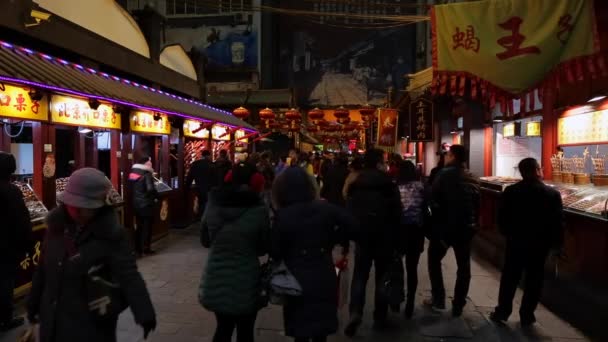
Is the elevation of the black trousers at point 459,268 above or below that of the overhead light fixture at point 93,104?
below

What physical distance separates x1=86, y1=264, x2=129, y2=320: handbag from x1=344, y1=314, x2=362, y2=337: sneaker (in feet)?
9.64

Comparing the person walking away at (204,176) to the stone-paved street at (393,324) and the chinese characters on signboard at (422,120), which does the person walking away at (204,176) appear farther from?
the chinese characters on signboard at (422,120)

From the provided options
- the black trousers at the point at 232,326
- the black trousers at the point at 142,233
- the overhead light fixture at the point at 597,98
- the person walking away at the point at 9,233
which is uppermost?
the overhead light fixture at the point at 597,98

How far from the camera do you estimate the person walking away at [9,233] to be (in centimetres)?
490

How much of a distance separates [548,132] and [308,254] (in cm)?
749

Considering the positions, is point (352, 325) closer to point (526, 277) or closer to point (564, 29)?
point (526, 277)

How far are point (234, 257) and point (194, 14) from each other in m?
37.5

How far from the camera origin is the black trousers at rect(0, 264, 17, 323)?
4.96 meters

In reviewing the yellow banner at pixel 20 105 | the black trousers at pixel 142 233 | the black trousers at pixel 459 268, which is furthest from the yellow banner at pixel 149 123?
the black trousers at pixel 459 268

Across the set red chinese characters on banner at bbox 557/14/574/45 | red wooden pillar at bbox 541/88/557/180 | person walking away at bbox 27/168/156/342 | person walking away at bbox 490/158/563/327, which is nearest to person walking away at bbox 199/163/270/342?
person walking away at bbox 27/168/156/342

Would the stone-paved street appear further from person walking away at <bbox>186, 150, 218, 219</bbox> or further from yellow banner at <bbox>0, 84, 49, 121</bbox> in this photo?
person walking away at <bbox>186, 150, 218, 219</bbox>

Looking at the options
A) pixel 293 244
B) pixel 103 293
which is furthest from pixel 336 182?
pixel 103 293

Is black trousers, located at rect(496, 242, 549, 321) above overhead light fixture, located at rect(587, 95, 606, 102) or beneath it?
beneath

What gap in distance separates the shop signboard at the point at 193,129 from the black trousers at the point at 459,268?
9.19 meters
